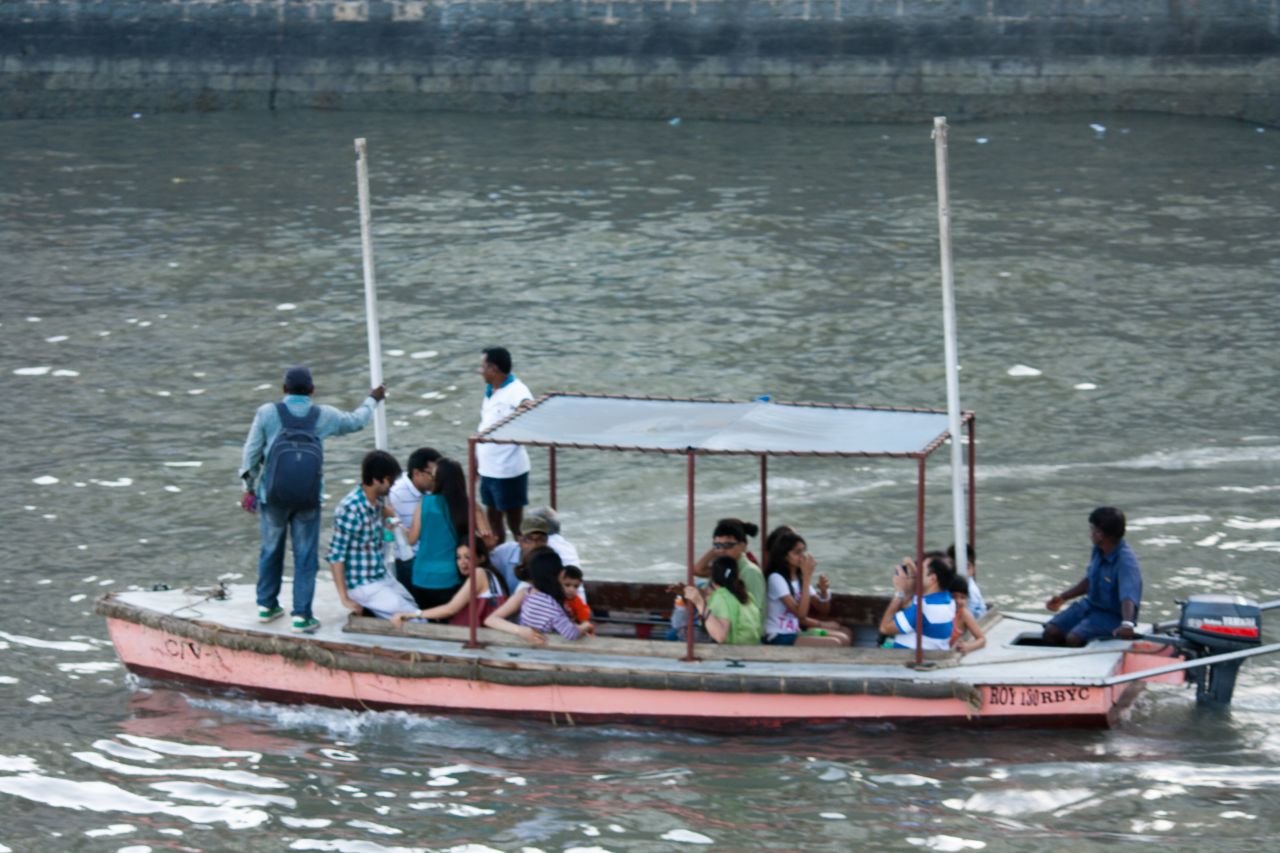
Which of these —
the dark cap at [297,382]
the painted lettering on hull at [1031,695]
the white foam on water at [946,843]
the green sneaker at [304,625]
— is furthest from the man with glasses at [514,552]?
the white foam on water at [946,843]

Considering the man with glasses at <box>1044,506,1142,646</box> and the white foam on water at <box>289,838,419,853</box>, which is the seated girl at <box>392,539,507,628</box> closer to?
the white foam on water at <box>289,838,419,853</box>

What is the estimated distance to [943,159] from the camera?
978cm

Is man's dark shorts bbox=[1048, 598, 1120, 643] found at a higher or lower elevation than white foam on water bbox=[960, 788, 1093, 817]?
higher

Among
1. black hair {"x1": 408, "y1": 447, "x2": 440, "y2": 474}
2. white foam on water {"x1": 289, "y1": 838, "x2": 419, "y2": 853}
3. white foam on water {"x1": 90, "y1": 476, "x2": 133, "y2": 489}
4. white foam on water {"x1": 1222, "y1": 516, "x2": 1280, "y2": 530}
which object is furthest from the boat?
white foam on water {"x1": 90, "y1": 476, "x2": 133, "y2": 489}

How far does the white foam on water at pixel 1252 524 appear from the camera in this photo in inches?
528

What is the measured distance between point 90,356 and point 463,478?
29.2 feet

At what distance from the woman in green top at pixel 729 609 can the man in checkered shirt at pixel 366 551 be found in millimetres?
1710

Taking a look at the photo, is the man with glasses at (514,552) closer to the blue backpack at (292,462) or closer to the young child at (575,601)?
the young child at (575,601)

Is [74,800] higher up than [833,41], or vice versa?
[833,41]

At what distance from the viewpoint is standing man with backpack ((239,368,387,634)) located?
10219 mm

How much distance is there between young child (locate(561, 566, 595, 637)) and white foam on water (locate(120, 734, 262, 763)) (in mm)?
1839

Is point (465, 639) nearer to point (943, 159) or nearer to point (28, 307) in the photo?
point (943, 159)

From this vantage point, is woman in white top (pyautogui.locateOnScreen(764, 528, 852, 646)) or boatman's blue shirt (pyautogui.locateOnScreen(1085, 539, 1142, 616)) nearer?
boatman's blue shirt (pyautogui.locateOnScreen(1085, 539, 1142, 616))

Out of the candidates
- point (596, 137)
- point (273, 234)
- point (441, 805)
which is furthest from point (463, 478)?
point (596, 137)
